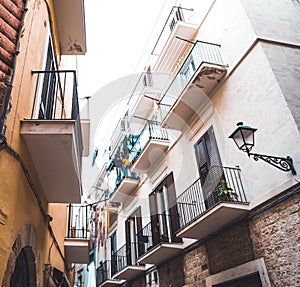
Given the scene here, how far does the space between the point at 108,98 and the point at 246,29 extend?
22.7 ft

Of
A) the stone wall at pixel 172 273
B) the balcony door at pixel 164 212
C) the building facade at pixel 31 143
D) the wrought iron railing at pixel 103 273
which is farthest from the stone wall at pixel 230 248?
the wrought iron railing at pixel 103 273

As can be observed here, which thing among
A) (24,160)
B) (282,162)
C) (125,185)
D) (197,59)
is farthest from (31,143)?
(125,185)

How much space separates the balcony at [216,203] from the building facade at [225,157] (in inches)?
1.1

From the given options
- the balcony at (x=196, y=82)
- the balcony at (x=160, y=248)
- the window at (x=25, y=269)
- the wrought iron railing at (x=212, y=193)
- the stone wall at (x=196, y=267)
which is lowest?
the window at (x=25, y=269)

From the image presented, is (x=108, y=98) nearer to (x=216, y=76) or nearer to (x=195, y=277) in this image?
(x=216, y=76)

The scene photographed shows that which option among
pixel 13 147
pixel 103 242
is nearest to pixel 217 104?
pixel 13 147

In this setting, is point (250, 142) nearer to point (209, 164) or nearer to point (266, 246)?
point (266, 246)

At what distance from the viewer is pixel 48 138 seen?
4.00 m

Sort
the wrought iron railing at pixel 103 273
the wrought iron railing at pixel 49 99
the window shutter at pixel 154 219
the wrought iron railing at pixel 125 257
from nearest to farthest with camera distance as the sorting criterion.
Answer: the wrought iron railing at pixel 49 99 < the window shutter at pixel 154 219 < the wrought iron railing at pixel 125 257 < the wrought iron railing at pixel 103 273

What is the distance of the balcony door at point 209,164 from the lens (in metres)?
7.65

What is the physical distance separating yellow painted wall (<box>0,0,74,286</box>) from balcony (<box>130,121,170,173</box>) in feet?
20.0

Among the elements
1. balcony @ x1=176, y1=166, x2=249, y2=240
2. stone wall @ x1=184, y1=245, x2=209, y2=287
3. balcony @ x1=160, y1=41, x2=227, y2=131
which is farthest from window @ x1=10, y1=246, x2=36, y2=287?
balcony @ x1=160, y1=41, x2=227, y2=131

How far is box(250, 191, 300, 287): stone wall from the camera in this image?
5.29 m

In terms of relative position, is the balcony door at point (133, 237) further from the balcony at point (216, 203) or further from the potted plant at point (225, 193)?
the potted plant at point (225, 193)
